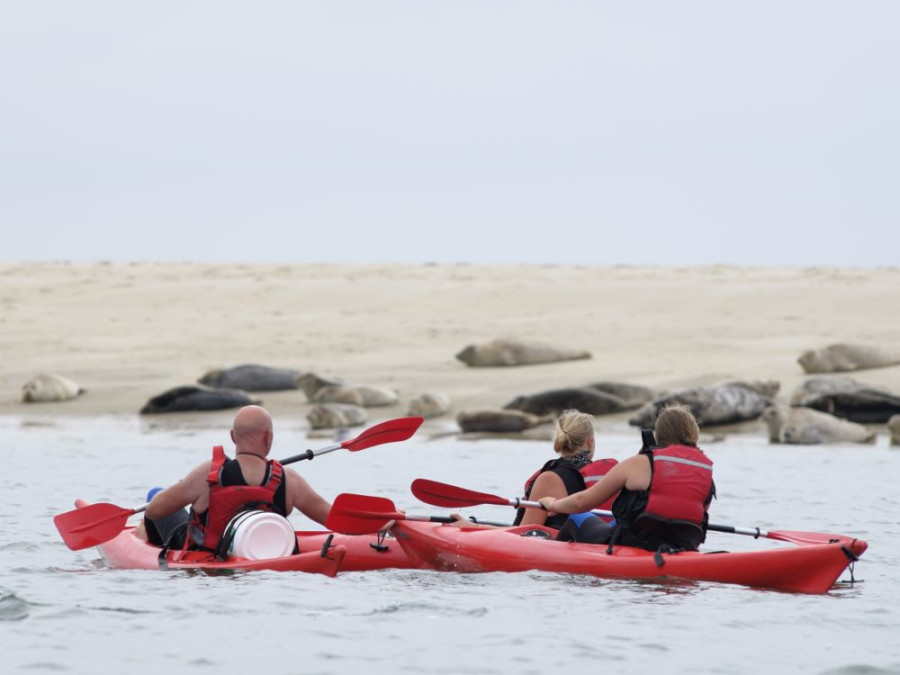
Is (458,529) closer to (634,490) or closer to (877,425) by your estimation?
(634,490)

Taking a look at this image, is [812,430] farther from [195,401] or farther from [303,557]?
[303,557]

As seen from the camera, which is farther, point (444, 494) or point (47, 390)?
point (47, 390)

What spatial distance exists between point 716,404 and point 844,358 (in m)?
2.96

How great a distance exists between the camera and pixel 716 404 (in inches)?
645

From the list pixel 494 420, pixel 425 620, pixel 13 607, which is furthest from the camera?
pixel 494 420

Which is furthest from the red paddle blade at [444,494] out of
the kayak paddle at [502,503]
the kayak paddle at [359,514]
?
the kayak paddle at [359,514]

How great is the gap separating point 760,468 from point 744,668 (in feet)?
26.0

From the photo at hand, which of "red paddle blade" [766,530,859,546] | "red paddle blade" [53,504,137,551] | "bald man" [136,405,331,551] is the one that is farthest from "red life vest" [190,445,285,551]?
"red paddle blade" [766,530,859,546]

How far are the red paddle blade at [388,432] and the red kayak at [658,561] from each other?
1.37m

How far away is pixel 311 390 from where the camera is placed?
1820cm

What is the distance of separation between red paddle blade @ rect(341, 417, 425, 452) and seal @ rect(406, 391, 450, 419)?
24.4ft

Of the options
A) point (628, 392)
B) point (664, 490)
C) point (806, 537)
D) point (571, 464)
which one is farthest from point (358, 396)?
point (664, 490)

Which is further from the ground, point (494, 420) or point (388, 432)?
point (388, 432)

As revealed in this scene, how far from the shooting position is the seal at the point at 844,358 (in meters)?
18.4
